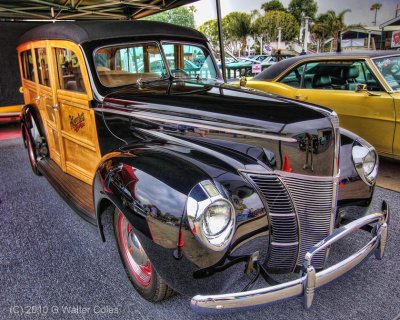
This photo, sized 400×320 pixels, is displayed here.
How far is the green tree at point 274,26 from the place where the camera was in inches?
1831

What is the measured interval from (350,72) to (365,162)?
3.05 metres

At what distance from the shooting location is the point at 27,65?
4262 mm

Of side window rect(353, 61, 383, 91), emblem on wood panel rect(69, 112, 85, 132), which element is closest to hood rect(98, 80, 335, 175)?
emblem on wood panel rect(69, 112, 85, 132)

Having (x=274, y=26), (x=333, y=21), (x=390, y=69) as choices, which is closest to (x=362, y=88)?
(x=390, y=69)

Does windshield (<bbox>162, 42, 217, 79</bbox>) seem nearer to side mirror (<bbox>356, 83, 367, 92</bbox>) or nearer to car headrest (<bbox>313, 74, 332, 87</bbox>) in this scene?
side mirror (<bbox>356, 83, 367, 92</bbox>)

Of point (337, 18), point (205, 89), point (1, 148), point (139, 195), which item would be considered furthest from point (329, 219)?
point (337, 18)

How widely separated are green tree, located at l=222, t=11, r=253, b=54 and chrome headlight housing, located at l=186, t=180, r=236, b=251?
47.6 m

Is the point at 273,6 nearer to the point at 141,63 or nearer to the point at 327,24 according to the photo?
the point at 327,24

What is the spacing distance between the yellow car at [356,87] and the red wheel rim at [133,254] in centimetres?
239

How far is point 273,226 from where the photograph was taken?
5.94 feet

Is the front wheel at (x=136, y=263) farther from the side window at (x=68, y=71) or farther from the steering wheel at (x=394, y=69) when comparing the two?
the steering wheel at (x=394, y=69)

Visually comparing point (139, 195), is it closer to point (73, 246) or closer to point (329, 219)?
point (329, 219)

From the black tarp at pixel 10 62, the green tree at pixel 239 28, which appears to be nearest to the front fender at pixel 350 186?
the black tarp at pixel 10 62

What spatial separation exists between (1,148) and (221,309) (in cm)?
581
